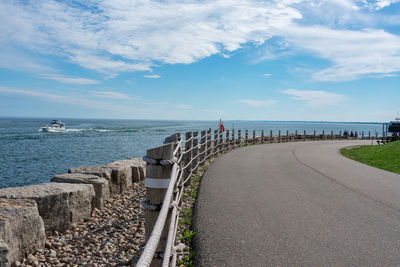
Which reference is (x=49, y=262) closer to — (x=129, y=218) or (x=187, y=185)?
(x=129, y=218)

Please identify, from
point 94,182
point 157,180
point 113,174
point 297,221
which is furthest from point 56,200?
point 297,221

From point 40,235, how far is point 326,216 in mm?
4818

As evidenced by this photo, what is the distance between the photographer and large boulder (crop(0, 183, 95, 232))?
17.7 ft

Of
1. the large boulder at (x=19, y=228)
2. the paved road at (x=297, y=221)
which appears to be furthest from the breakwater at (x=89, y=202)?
the paved road at (x=297, y=221)

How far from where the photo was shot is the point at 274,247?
4164 mm

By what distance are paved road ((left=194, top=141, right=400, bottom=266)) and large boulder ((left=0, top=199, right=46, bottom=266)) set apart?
2430 mm

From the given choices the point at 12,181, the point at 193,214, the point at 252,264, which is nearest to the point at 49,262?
the point at 193,214

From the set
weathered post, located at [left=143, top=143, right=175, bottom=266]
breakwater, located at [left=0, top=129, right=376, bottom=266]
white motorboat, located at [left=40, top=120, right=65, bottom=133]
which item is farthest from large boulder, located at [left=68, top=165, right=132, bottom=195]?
white motorboat, located at [left=40, top=120, right=65, bottom=133]

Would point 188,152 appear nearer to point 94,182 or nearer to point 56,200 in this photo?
point 94,182

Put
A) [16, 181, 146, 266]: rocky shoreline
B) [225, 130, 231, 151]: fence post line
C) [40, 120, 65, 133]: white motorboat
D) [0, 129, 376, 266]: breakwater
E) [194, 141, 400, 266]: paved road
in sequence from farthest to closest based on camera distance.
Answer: [40, 120, 65, 133]: white motorboat, [225, 130, 231, 151]: fence post line, [16, 181, 146, 266]: rocky shoreline, [194, 141, 400, 266]: paved road, [0, 129, 376, 266]: breakwater

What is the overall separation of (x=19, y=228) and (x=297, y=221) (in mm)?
4301

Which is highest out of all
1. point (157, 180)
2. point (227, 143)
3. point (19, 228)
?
point (157, 180)

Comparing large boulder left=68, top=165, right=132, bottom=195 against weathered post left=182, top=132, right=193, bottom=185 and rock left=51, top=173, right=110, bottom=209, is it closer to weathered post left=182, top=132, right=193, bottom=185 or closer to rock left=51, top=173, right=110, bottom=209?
rock left=51, top=173, right=110, bottom=209

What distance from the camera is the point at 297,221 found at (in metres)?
5.28
